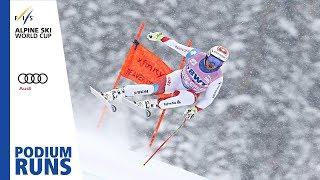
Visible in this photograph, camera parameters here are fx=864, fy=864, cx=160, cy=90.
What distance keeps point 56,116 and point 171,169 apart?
273 cm

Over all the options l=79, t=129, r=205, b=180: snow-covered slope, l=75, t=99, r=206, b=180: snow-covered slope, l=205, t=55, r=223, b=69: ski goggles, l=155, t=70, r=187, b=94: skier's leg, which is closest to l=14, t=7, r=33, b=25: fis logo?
l=75, t=99, r=206, b=180: snow-covered slope

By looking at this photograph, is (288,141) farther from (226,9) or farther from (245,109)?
(226,9)

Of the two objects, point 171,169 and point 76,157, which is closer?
point 76,157

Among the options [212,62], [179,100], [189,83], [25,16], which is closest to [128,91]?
[179,100]

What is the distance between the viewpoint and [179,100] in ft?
50.2

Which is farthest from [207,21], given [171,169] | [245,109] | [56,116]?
[56,116]

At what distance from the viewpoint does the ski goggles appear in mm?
14898

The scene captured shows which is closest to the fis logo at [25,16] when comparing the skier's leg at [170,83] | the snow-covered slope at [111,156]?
the snow-covered slope at [111,156]

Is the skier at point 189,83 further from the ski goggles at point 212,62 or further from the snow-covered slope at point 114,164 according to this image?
the snow-covered slope at point 114,164

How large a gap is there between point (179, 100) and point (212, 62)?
0.94 m

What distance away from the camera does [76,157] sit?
15.8m

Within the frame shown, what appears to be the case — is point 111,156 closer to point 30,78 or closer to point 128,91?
point 128,91

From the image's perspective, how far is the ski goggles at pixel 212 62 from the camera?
587 inches

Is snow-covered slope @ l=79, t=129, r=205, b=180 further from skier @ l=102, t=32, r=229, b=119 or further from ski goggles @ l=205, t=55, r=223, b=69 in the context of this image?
ski goggles @ l=205, t=55, r=223, b=69
